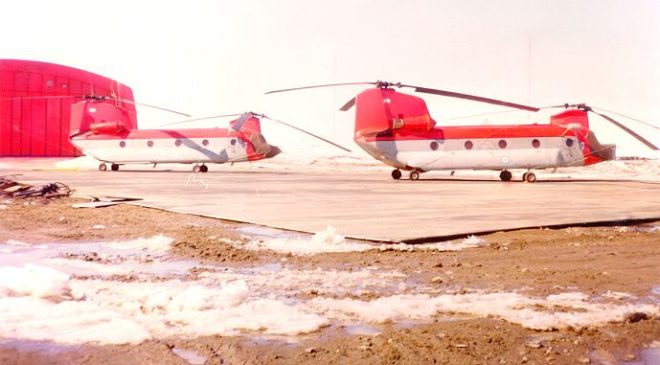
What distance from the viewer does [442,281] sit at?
4.46 metres

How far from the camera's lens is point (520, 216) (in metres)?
8.99

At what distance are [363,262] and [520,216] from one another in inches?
184

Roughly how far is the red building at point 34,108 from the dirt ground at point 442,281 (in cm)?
3266

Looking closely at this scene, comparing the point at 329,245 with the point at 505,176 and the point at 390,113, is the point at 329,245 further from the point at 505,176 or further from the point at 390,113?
the point at 505,176

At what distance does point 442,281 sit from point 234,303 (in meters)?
1.80

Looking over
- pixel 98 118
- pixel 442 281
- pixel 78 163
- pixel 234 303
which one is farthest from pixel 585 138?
pixel 78 163

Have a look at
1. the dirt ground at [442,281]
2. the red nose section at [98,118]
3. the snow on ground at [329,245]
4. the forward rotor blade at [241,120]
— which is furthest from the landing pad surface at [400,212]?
the red nose section at [98,118]

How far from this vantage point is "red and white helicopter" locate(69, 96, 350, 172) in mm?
30625

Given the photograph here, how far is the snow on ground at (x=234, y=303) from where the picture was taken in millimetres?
3062

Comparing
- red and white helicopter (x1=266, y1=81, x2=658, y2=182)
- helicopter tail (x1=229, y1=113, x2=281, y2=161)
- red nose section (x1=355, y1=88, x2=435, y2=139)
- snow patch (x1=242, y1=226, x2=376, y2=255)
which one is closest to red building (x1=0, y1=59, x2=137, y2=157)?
helicopter tail (x1=229, y1=113, x2=281, y2=161)

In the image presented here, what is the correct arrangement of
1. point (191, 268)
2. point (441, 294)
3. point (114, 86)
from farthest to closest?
point (114, 86), point (191, 268), point (441, 294)

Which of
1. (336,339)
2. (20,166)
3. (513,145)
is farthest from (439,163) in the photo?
(20,166)

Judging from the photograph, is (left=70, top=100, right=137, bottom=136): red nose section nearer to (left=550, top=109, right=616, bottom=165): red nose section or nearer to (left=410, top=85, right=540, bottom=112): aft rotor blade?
(left=410, top=85, right=540, bottom=112): aft rotor blade

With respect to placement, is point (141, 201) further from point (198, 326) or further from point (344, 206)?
point (198, 326)
